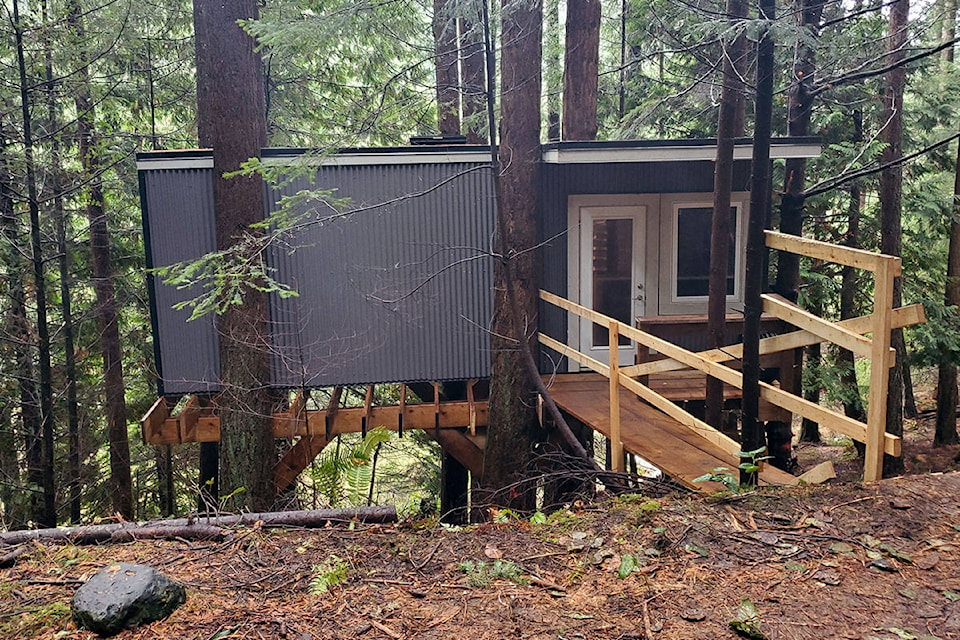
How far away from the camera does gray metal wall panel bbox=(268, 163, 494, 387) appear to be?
27.5 ft

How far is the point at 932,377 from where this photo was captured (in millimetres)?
19266

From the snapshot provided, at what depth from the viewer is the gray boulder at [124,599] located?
3.04 metres

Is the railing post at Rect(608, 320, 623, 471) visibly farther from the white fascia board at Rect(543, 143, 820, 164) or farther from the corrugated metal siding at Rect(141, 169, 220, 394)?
the corrugated metal siding at Rect(141, 169, 220, 394)

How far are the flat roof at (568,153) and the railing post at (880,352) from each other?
14.0ft

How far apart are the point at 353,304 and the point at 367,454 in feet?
10.5

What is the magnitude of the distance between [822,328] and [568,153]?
415 centimetres

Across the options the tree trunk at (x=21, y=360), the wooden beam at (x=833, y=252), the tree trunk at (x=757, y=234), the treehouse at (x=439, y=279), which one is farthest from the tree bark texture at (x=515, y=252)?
the tree trunk at (x=21, y=360)

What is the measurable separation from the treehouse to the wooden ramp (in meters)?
0.05

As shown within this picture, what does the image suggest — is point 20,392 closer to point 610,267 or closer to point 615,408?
point 610,267

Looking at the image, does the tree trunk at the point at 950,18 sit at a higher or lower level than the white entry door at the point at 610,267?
higher

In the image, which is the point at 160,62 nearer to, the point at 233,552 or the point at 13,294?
the point at 13,294

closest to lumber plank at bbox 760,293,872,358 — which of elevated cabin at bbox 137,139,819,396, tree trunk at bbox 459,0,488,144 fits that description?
elevated cabin at bbox 137,139,819,396

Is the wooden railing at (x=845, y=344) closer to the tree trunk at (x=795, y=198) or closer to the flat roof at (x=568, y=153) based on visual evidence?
the tree trunk at (x=795, y=198)

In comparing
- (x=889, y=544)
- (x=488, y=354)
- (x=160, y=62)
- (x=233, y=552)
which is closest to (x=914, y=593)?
(x=889, y=544)
